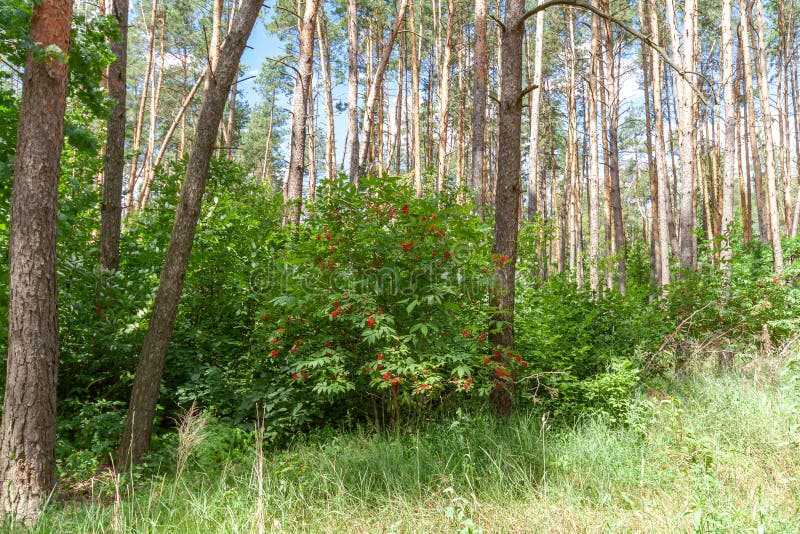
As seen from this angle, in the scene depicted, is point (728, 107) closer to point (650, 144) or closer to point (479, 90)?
point (479, 90)

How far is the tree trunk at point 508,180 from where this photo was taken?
4656 mm

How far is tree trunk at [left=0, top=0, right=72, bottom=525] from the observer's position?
344 centimetres

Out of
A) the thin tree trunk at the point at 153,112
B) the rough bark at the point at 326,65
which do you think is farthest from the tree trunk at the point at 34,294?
the rough bark at the point at 326,65

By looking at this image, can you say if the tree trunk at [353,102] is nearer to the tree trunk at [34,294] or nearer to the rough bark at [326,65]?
the rough bark at [326,65]

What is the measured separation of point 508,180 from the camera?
467 cm

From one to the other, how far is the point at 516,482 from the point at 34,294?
368 cm

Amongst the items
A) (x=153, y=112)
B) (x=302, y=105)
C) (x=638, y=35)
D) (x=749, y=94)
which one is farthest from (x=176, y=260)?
(x=153, y=112)

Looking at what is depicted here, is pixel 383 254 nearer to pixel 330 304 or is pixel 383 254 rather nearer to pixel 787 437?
pixel 330 304

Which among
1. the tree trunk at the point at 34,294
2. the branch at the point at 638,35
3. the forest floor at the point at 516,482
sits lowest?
the forest floor at the point at 516,482

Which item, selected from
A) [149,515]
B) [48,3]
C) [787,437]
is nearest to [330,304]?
[149,515]

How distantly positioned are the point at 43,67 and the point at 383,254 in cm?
298

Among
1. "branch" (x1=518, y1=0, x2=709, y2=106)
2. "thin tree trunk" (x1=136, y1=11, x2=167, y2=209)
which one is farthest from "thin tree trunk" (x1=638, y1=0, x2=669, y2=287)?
"thin tree trunk" (x1=136, y1=11, x2=167, y2=209)

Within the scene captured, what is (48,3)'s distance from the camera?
3703 millimetres

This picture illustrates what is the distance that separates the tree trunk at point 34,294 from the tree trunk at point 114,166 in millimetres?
2219
